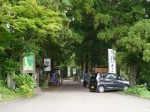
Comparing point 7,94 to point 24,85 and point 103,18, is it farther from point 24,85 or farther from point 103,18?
point 103,18

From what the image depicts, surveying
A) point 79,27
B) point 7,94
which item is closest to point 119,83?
point 79,27

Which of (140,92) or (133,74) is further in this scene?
(133,74)

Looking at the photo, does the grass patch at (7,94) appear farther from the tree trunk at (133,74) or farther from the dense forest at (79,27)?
the tree trunk at (133,74)

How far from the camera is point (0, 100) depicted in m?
21.7

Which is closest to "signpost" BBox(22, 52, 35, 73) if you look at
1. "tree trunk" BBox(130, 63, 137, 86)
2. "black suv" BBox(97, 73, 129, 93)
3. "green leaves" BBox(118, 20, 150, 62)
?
"black suv" BBox(97, 73, 129, 93)

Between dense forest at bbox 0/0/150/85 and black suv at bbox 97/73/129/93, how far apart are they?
3.42 feet

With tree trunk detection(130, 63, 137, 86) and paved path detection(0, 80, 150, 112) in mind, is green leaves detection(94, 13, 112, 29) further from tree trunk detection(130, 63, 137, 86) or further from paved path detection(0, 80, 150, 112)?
paved path detection(0, 80, 150, 112)

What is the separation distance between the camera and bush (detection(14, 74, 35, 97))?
85.0 ft


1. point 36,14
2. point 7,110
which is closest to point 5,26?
point 36,14

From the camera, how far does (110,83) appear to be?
111 ft

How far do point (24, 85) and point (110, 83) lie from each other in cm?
1048

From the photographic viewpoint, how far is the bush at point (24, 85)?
25.9 meters

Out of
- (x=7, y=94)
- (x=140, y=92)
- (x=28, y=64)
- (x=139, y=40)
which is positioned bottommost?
(x=140, y=92)

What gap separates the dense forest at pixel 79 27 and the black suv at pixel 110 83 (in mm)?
1042
